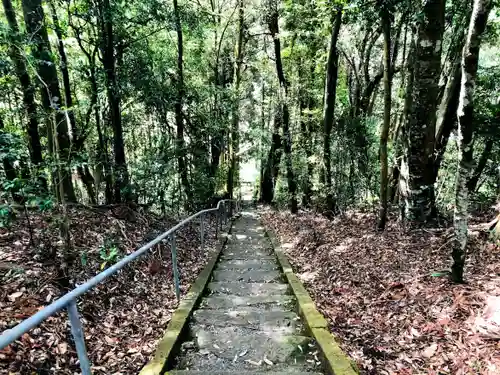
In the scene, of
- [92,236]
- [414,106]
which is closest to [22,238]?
[92,236]

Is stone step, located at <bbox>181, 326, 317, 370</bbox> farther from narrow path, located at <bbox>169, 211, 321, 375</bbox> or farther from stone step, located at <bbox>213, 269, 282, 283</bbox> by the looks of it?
stone step, located at <bbox>213, 269, 282, 283</bbox>

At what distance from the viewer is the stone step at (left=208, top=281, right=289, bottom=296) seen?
4.95m

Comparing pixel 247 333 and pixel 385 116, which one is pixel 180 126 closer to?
pixel 385 116

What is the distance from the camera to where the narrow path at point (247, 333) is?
3.01 m

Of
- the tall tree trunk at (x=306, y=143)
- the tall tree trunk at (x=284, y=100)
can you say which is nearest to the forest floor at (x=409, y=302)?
the tall tree trunk at (x=306, y=143)

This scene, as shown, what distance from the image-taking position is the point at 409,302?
3.89 m

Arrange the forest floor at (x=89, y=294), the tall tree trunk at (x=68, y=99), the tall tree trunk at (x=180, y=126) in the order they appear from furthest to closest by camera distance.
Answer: the tall tree trunk at (x=180, y=126), the tall tree trunk at (x=68, y=99), the forest floor at (x=89, y=294)

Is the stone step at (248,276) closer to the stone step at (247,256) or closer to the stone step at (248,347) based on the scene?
the stone step at (247,256)

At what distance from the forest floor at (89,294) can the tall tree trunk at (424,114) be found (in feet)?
13.6

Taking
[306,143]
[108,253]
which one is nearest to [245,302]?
[108,253]

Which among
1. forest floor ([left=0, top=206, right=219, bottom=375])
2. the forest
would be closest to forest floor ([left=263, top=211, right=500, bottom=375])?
the forest

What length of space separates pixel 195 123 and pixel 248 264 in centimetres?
655

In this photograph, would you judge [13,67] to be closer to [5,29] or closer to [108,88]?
[5,29]

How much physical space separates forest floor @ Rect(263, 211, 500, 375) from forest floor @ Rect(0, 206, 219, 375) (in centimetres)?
194
